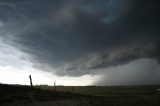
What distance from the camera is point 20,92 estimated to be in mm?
45031

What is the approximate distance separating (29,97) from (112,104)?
19.2 metres

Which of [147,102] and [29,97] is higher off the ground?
[29,97]

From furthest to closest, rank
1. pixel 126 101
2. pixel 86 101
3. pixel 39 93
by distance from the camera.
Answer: pixel 126 101 < pixel 86 101 < pixel 39 93

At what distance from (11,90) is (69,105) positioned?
38.6 ft

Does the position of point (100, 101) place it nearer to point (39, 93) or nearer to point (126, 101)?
point (126, 101)

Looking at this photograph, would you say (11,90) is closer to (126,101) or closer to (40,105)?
(40,105)

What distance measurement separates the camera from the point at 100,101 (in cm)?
5362

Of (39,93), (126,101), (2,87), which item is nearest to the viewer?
(2,87)

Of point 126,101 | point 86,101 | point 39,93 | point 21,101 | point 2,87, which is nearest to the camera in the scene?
point 21,101

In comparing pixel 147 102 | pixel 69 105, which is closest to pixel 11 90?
pixel 69 105

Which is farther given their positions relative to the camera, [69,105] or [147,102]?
[147,102]

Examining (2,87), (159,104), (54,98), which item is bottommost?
(159,104)

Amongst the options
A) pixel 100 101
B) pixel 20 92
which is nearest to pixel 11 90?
pixel 20 92

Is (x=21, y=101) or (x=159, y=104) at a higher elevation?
(x=21, y=101)
